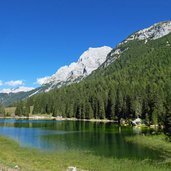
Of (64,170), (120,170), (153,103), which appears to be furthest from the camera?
(153,103)

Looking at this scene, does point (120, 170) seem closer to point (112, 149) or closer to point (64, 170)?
point (64, 170)

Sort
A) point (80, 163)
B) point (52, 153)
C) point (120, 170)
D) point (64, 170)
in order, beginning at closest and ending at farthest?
1. point (64, 170)
2. point (120, 170)
3. point (80, 163)
4. point (52, 153)

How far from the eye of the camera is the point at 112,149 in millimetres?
67750

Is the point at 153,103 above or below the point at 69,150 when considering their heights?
above

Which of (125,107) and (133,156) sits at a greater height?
(125,107)

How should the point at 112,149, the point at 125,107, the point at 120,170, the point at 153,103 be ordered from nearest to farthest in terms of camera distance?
the point at 120,170, the point at 112,149, the point at 153,103, the point at 125,107

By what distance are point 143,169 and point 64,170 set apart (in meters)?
12.4

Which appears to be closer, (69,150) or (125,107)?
(69,150)

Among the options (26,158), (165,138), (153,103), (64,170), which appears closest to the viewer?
(64,170)

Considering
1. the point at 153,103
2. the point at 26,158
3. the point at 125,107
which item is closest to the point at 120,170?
the point at 26,158

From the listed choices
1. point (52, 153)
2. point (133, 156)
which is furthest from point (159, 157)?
point (52, 153)

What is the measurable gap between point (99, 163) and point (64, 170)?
9703 mm

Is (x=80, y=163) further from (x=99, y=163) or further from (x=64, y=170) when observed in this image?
(x=64, y=170)

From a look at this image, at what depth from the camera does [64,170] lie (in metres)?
42.7
